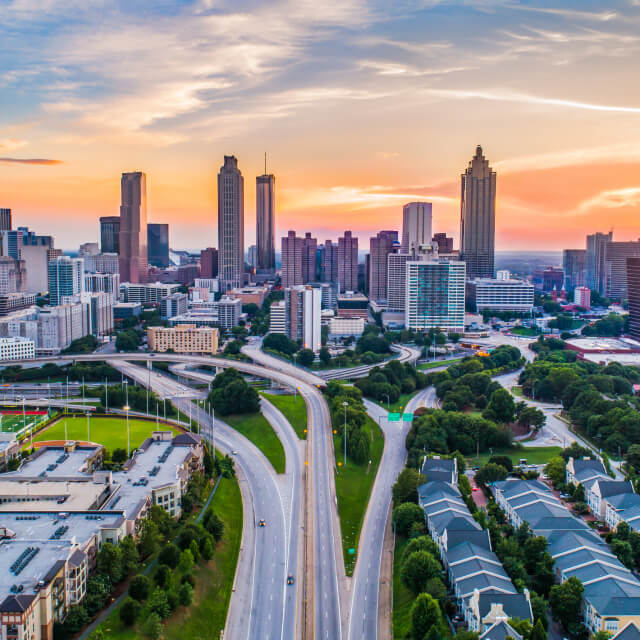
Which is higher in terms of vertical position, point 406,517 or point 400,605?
point 406,517

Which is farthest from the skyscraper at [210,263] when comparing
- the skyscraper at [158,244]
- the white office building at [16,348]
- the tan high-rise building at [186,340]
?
the white office building at [16,348]

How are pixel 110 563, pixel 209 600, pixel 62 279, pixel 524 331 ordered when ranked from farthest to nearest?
pixel 62 279, pixel 524 331, pixel 209 600, pixel 110 563

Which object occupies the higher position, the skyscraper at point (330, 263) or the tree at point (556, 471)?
the skyscraper at point (330, 263)

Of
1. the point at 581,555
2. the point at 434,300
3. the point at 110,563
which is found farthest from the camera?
the point at 434,300

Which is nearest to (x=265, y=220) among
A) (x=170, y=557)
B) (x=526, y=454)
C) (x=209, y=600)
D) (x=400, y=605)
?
(x=526, y=454)

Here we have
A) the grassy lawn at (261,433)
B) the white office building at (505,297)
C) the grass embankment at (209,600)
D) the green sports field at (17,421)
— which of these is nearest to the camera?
the grass embankment at (209,600)

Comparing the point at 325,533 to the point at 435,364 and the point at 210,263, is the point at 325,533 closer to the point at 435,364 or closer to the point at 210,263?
A: the point at 435,364

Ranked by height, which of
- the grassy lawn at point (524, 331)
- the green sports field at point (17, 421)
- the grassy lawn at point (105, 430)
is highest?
the grassy lawn at point (524, 331)

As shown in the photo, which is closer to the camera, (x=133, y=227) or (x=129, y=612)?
(x=129, y=612)

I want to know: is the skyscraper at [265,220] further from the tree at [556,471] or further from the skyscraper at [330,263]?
the tree at [556,471]
